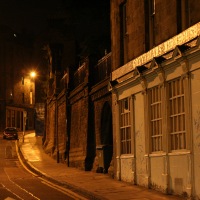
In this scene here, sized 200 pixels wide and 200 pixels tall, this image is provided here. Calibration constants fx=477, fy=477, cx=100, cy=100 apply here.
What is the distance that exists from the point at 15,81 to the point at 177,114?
61.3m

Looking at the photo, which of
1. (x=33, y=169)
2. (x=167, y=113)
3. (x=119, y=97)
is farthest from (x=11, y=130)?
(x=167, y=113)

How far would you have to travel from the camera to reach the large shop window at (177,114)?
13484mm

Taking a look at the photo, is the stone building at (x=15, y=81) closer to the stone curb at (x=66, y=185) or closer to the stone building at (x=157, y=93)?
the stone curb at (x=66, y=185)

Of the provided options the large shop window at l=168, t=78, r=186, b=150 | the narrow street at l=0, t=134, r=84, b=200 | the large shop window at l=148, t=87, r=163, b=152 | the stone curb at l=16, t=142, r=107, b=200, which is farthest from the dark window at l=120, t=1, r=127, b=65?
the narrow street at l=0, t=134, r=84, b=200

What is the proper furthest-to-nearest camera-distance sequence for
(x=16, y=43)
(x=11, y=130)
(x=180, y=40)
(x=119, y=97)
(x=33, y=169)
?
(x=16, y=43) → (x=11, y=130) → (x=33, y=169) → (x=119, y=97) → (x=180, y=40)

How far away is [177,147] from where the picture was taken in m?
13.9

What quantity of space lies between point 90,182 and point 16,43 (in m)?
59.1

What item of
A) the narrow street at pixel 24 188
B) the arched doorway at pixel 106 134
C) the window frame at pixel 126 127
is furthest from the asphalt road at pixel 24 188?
the arched doorway at pixel 106 134

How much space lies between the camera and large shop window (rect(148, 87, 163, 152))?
1520 cm

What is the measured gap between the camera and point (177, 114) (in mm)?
13789

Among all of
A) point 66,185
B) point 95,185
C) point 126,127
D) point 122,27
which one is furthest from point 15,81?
point 95,185

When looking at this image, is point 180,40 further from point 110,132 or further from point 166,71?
point 110,132

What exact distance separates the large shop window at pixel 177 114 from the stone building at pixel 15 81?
180 feet

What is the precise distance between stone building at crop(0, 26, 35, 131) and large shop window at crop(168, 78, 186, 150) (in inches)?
2159
